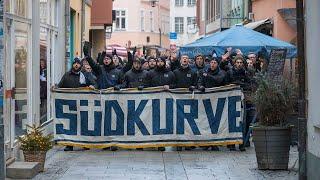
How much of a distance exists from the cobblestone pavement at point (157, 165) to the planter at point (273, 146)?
153 millimetres

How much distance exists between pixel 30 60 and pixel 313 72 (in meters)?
6.14

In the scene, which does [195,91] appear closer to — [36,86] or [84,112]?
[84,112]

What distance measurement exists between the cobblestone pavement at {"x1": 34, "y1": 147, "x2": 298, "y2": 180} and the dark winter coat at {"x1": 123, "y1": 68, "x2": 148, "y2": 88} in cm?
153

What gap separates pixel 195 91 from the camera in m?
14.5

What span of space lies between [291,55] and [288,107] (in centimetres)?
762

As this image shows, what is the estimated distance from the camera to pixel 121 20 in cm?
7175

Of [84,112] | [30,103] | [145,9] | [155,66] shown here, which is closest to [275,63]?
[155,66]

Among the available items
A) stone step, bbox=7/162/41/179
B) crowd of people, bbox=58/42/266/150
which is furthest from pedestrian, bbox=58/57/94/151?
stone step, bbox=7/162/41/179

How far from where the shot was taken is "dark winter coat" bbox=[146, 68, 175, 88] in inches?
595

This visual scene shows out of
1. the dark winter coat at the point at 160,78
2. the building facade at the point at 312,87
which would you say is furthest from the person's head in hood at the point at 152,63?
the building facade at the point at 312,87

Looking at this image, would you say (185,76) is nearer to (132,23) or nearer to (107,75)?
(107,75)

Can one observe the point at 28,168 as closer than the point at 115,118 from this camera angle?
Yes

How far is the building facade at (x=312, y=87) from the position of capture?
9820mm

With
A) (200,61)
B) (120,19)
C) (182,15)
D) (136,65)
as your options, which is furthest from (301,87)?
(182,15)
